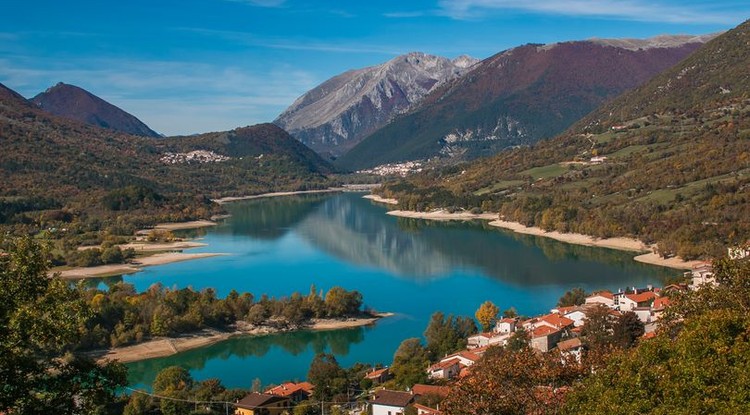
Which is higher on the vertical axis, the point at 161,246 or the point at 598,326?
the point at 598,326

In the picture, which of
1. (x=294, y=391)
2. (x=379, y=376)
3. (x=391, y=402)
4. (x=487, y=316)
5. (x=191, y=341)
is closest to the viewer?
(x=391, y=402)

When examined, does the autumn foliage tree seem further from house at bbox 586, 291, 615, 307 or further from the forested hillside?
the forested hillside

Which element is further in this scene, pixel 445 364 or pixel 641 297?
pixel 641 297

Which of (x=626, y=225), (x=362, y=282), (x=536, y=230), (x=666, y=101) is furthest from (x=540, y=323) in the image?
(x=666, y=101)

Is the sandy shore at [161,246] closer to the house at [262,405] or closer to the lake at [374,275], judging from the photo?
the lake at [374,275]

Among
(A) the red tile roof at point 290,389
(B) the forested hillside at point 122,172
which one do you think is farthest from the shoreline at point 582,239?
(A) the red tile roof at point 290,389

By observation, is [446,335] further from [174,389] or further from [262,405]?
[174,389]

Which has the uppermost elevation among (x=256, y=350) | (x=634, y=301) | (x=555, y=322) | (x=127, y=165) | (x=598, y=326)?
(x=127, y=165)

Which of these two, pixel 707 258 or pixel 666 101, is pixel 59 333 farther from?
pixel 666 101

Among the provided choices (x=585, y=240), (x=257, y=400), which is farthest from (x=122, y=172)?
(x=257, y=400)
